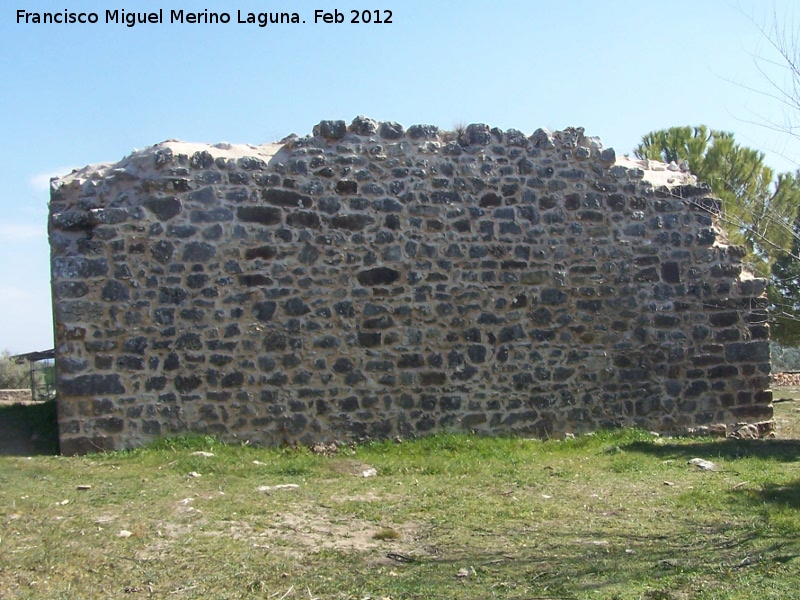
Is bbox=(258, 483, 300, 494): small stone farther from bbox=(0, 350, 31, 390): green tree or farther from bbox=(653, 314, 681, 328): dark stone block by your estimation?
bbox=(0, 350, 31, 390): green tree

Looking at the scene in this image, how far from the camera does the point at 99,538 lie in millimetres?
4887

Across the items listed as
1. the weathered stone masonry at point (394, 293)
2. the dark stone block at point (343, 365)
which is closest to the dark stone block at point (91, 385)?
the weathered stone masonry at point (394, 293)

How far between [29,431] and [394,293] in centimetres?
410

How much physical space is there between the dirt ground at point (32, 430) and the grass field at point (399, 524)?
554 millimetres

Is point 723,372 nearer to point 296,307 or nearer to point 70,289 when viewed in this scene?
point 296,307

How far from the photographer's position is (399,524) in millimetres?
5457

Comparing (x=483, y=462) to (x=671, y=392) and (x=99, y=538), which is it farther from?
(x=99, y=538)

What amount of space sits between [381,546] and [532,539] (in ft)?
3.01

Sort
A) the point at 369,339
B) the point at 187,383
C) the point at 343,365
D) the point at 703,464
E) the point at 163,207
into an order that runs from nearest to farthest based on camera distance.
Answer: the point at 703,464 < the point at 187,383 < the point at 163,207 < the point at 343,365 < the point at 369,339

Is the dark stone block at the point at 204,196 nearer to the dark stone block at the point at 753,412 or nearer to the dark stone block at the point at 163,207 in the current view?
the dark stone block at the point at 163,207

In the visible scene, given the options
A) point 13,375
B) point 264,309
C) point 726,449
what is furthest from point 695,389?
point 13,375

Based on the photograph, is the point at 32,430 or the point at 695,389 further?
the point at 695,389

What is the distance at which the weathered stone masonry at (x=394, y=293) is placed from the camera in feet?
26.9

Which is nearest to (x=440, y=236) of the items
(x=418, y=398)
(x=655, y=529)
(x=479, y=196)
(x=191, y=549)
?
(x=479, y=196)
